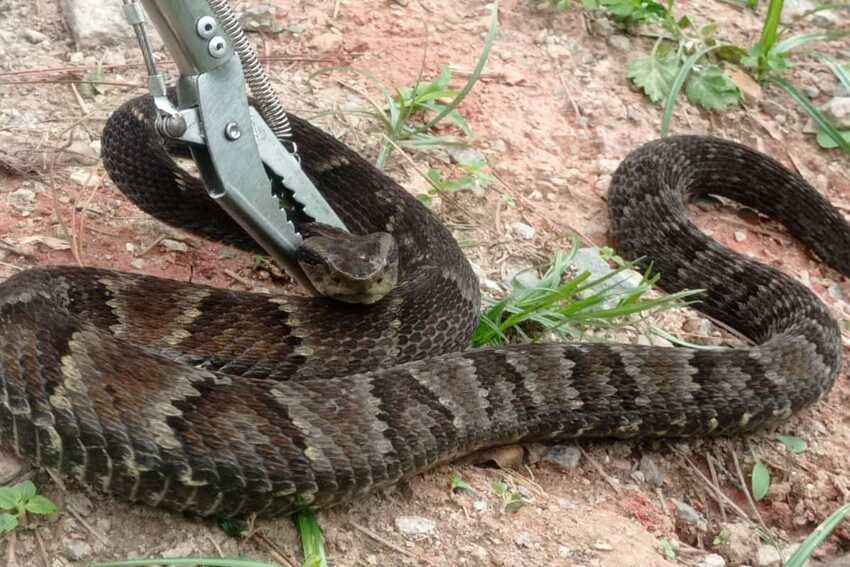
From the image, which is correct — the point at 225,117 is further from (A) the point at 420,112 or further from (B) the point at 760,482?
(B) the point at 760,482

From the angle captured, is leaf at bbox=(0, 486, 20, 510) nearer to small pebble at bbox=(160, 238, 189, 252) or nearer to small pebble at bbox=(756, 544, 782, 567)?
small pebble at bbox=(160, 238, 189, 252)

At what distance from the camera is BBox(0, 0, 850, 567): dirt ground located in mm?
3375

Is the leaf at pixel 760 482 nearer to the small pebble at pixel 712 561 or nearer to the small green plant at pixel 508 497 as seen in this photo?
the small pebble at pixel 712 561

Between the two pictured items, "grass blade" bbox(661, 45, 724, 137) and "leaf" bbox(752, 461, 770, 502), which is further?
"grass blade" bbox(661, 45, 724, 137)

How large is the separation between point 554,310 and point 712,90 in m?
2.86

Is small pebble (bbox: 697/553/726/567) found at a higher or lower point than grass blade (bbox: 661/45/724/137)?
lower

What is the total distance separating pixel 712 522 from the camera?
4121 mm

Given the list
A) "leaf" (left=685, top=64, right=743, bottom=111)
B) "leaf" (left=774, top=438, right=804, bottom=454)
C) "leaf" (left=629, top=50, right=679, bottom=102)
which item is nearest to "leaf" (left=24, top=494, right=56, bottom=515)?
"leaf" (left=774, top=438, right=804, bottom=454)

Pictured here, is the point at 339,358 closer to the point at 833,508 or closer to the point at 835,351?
the point at 833,508

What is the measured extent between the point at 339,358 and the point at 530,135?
2687mm

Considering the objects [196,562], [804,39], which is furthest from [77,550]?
[804,39]

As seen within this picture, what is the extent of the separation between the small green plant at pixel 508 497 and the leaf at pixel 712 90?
3.79 meters

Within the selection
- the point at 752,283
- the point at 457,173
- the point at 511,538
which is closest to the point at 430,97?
the point at 457,173

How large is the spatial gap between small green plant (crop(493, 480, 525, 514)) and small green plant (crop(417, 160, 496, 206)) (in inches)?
72.7
